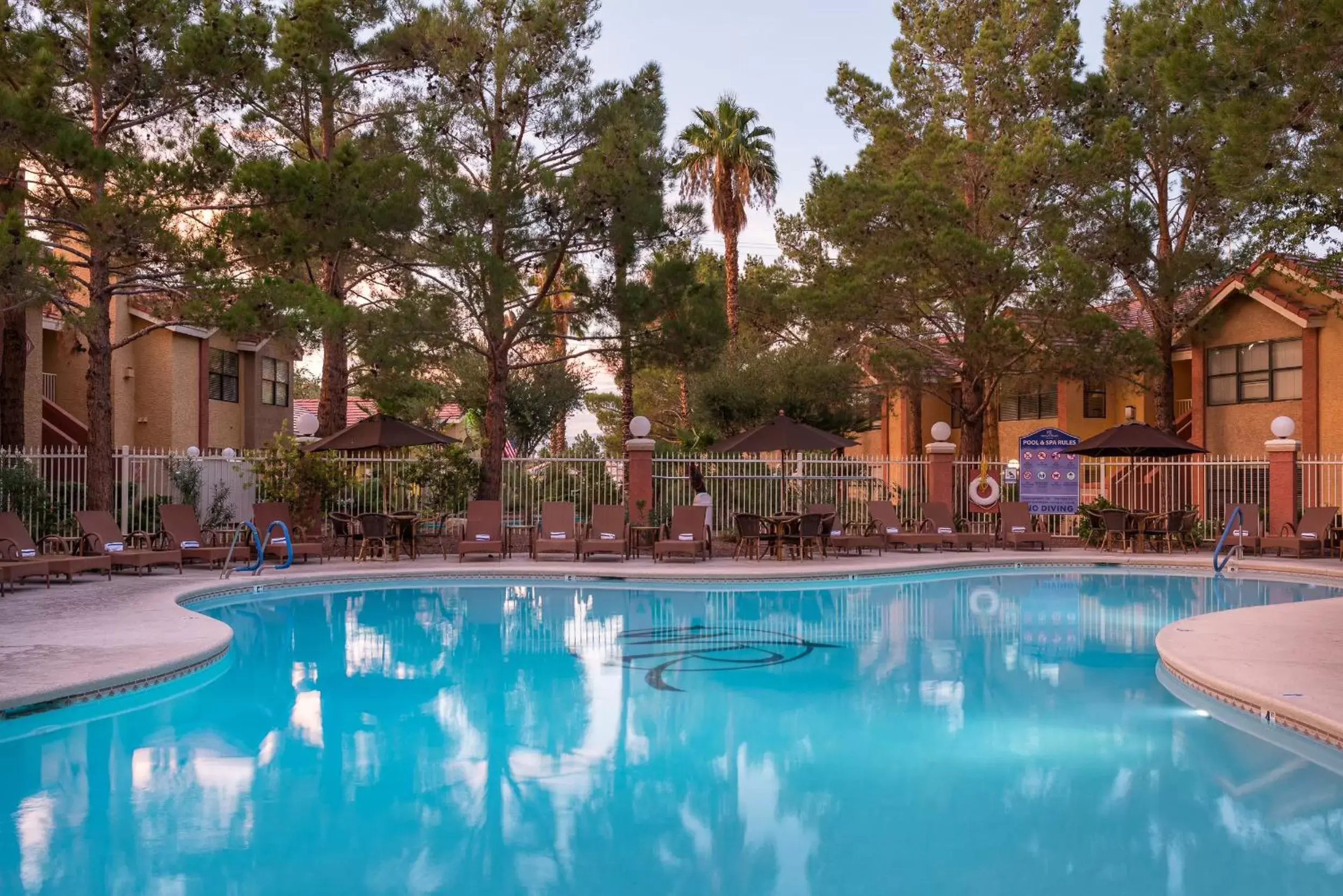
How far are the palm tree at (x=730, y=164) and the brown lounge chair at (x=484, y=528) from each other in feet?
52.8

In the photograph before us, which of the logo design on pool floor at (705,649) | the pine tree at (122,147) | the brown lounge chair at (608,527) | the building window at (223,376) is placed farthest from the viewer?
the building window at (223,376)

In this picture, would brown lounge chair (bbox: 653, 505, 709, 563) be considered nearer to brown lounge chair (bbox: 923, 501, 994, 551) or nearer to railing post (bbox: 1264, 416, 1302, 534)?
brown lounge chair (bbox: 923, 501, 994, 551)

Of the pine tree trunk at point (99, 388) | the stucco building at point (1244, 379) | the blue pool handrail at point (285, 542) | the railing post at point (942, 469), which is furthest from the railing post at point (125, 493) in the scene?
the stucco building at point (1244, 379)

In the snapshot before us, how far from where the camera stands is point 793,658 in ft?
33.4

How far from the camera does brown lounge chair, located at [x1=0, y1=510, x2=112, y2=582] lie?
13141mm

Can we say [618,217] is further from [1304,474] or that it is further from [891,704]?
[1304,474]

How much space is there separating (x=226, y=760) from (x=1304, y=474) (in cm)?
2122

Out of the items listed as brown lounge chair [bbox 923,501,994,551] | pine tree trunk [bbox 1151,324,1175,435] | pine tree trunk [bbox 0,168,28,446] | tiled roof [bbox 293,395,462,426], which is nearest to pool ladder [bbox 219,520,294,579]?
pine tree trunk [bbox 0,168,28,446]

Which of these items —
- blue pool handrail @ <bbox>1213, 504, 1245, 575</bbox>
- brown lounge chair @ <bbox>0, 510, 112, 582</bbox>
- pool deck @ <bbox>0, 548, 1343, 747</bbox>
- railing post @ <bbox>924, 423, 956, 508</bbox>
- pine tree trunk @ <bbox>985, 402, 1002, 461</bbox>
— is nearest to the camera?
pool deck @ <bbox>0, 548, 1343, 747</bbox>

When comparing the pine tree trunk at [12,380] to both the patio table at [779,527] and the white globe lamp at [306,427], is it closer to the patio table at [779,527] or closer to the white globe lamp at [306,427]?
the white globe lamp at [306,427]

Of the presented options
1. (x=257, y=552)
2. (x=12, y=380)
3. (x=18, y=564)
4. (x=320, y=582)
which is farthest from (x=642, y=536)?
(x=12, y=380)

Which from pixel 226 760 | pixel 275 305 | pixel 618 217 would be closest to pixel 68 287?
pixel 275 305

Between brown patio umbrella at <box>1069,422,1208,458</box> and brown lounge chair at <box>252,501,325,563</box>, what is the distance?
13.6 meters

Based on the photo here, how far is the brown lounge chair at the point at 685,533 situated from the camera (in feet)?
57.5
